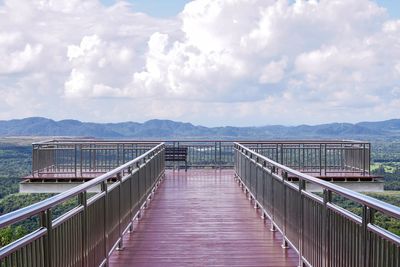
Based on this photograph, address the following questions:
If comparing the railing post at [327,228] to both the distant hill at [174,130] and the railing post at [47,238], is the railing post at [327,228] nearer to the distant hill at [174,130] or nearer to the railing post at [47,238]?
the railing post at [47,238]

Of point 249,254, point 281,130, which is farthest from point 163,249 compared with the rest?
point 281,130

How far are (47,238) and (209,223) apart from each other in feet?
21.9

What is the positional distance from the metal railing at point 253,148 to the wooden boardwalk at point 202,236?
5.89 meters

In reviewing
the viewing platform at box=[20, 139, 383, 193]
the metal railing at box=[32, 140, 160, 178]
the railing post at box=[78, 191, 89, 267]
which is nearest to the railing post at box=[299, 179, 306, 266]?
the railing post at box=[78, 191, 89, 267]

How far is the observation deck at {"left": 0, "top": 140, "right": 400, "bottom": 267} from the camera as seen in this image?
13.8 feet

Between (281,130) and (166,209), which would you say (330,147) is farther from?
(281,130)

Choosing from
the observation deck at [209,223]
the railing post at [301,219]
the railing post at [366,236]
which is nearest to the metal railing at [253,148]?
the observation deck at [209,223]

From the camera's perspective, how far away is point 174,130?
78688 millimetres

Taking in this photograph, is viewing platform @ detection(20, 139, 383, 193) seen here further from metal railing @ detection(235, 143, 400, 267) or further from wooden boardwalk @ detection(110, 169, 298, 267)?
metal railing @ detection(235, 143, 400, 267)

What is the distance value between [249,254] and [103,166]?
1421 centimetres

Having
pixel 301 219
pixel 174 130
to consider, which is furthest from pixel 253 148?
pixel 174 130

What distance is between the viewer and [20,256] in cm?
373

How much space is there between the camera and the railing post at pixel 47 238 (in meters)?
4.28

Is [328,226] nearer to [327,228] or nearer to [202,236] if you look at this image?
[327,228]
